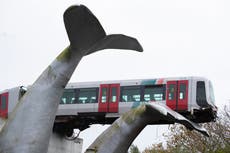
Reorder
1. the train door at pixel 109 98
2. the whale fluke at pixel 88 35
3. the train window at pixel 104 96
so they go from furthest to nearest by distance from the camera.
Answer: the train window at pixel 104 96, the train door at pixel 109 98, the whale fluke at pixel 88 35

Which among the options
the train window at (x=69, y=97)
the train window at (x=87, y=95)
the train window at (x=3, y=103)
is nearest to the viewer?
the train window at (x=87, y=95)

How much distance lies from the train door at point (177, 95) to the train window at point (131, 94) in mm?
1265

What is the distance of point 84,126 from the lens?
926 inches

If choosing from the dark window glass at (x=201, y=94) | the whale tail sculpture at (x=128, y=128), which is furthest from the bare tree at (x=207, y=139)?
the whale tail sculpture at (x=128, y=128)

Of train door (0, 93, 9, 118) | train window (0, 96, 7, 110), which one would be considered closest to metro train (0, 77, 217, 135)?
train door (0, 93, 9, 118)

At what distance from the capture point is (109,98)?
70.9 ft

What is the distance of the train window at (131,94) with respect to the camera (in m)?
21.2

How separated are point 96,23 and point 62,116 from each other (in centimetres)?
1651

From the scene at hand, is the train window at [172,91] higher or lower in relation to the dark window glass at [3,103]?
higher

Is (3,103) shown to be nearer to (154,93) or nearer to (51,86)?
(154,93)

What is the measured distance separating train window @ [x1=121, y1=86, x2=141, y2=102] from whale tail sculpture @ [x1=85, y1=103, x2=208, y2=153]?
541 inches

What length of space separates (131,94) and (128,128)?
14032 millimetres

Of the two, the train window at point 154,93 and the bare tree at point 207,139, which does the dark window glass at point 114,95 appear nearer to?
the train window at point 154,93

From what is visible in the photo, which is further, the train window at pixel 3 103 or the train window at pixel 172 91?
the train window at pixel 3 103
